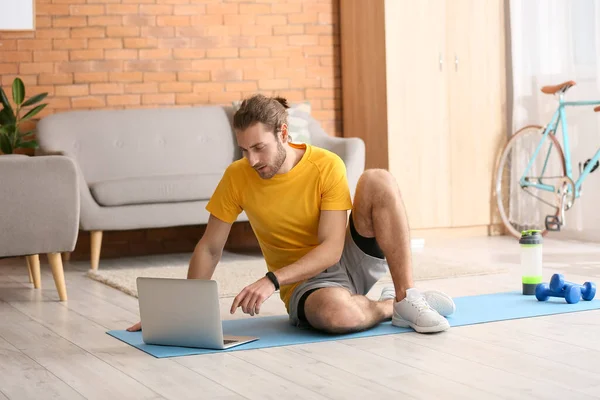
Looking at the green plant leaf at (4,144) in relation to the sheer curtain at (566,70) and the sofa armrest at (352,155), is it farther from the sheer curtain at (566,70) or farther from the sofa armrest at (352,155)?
the sheer curtain at (566,70)

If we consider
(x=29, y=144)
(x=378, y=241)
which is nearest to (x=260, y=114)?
(x=378, y=241)

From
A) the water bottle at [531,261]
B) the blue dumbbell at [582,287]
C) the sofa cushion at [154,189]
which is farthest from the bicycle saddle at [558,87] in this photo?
the blue dumbbell at [582,287]

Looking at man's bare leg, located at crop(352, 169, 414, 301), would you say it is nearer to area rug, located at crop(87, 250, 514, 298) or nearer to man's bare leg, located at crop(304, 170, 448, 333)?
man's bare leg, located at crop(304, 170, 448, 333)

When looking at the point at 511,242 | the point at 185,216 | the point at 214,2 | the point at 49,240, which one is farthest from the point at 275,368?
the point at 214,2

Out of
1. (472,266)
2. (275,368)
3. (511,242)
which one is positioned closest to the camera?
(275,368)

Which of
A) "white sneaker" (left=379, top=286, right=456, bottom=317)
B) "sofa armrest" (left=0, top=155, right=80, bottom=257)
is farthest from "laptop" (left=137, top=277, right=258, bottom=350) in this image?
"sofa armrest" (left=0, top=155, right=80, bottom=257)

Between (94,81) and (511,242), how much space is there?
2.68m

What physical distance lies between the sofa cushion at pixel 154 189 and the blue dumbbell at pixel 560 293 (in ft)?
7.37

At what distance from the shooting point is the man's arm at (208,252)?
301 centimetres

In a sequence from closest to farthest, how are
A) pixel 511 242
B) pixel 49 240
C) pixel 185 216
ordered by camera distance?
pixel 49 240
pixel 185 216
pixel 511 242

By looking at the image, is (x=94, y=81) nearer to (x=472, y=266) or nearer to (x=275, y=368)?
(x=472, y=266)

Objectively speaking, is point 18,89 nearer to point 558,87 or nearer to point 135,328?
point 135,328

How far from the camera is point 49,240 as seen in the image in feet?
13.3

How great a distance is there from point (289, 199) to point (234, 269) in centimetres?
194
